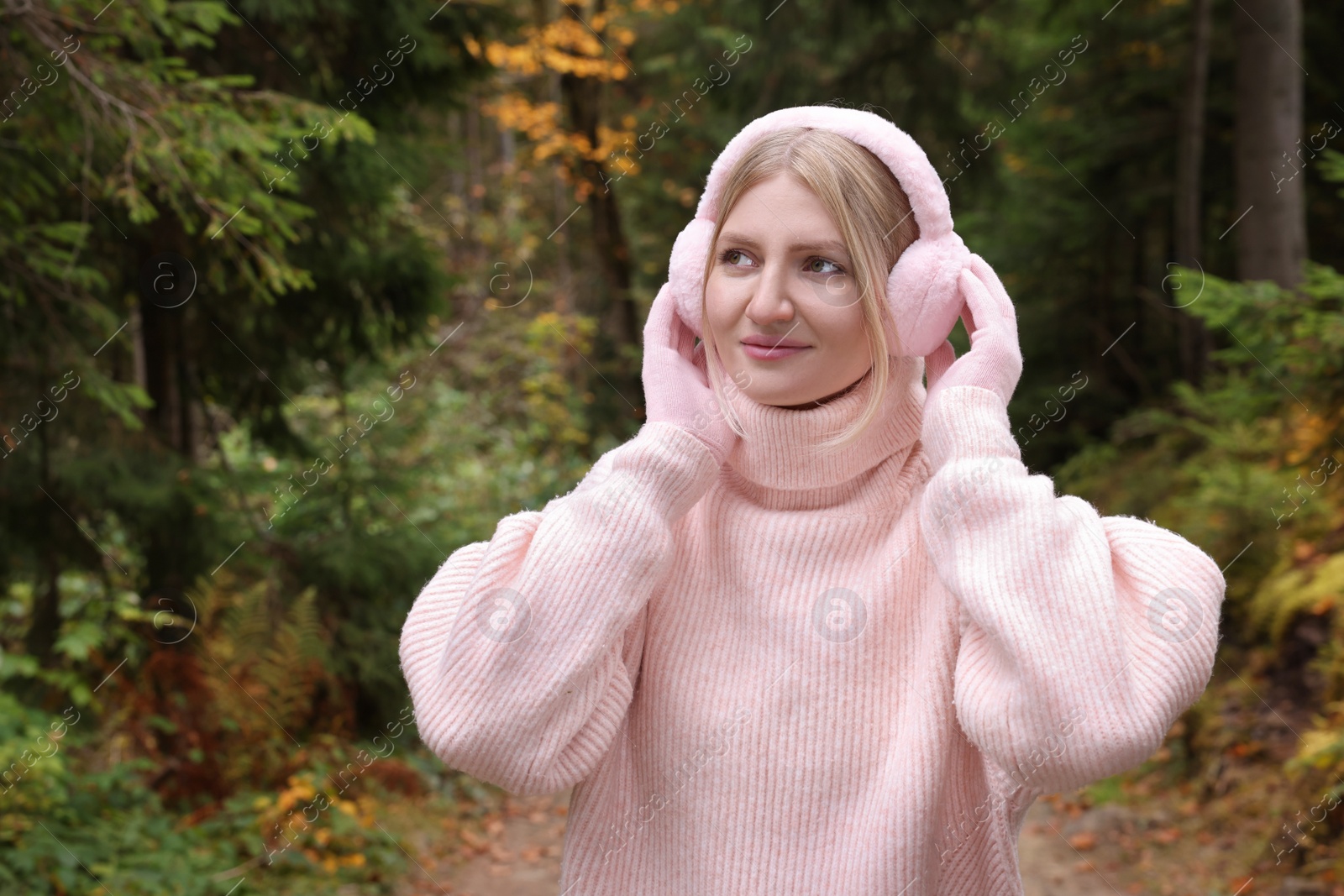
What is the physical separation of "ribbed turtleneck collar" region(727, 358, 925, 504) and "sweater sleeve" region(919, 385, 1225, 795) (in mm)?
166

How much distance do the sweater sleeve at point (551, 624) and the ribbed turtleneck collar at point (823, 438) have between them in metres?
0.11

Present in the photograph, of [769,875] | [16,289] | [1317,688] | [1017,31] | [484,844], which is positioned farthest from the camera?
[1017,31]

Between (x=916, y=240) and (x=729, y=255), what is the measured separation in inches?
11.3

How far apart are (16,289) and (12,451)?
1261 millimetres

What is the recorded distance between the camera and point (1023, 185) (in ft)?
36.0

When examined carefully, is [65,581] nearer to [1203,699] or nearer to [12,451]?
[12,451]

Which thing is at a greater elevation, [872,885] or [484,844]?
[872,885]

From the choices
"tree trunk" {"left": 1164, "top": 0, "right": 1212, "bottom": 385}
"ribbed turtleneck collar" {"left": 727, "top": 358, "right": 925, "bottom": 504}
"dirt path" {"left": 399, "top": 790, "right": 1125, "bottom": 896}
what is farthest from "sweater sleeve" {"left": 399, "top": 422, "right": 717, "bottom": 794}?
"tree trunk" {"left": 1164, "top": 0, "right": 1212, "bottom": 385}

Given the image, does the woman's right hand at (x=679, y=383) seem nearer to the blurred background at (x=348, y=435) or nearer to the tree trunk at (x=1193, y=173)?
the blurred background at (x=348, y=435)

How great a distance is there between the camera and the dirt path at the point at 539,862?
526cm

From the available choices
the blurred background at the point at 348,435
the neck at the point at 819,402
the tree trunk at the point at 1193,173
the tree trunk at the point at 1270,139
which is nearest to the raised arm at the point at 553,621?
the neck at the point at 819,402

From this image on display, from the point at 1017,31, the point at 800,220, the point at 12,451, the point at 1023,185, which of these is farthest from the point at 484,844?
the point at 1017,31

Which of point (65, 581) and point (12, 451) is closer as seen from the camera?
point (12, 451)

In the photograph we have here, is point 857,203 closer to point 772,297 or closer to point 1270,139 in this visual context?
point 772,297
